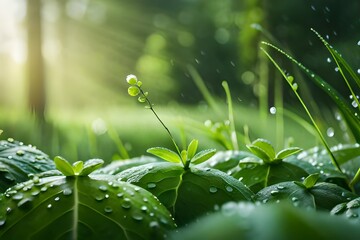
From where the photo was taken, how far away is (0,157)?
0.88m

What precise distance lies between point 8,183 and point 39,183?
0.52 ft

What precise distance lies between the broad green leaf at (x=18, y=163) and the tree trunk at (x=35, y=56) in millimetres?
5521

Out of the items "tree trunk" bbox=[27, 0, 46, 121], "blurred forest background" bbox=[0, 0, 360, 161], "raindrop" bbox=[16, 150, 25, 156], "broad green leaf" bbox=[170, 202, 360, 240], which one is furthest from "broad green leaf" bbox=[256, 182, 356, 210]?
"tree trunk" bbox=[27, 0, 46, 121]

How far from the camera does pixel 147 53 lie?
60.6ft

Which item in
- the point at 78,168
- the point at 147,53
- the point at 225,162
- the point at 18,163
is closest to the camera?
the point at 78,168

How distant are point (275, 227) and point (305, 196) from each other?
1.25 feet

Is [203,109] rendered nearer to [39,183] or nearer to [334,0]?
[39,183]

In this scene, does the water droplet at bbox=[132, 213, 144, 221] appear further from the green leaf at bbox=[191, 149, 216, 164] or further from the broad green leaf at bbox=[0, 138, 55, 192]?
the broad green leaf at bbox=[0, 138, 55, 192]

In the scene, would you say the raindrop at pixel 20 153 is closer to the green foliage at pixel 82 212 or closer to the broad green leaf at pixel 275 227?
the green foliage at pixel 82 212

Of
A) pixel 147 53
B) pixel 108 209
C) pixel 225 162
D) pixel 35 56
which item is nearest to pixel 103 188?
pixel 108 209

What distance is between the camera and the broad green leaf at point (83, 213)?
607mm

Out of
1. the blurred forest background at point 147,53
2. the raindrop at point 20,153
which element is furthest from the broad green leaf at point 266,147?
the blurred forest background at point 147,53

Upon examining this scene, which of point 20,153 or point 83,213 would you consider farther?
point 20,153

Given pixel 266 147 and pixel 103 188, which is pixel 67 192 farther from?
pixel 266 147
